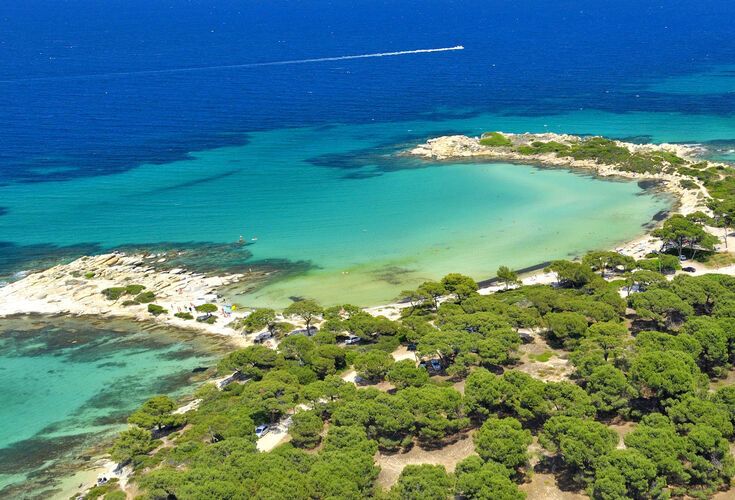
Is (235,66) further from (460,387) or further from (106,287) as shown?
(460,387)

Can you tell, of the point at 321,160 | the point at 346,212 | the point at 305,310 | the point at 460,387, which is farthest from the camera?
the point at 321,160

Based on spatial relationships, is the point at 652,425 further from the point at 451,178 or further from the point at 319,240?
the point at 451,178

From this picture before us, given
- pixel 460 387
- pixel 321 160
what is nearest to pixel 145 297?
pixel 460 387

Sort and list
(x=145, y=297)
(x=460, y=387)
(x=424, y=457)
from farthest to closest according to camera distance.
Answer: (x=145, y=297)
(x=460, y=387)
(x=424, y=457)

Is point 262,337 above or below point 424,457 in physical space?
below

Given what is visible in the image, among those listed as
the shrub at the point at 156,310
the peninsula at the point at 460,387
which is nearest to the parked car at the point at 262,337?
the peninsula at the point at 460,387

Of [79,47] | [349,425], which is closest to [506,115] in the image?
[349,425]

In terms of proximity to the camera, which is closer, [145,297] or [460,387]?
[460,387]

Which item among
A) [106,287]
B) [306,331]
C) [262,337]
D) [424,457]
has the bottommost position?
[306,331]
